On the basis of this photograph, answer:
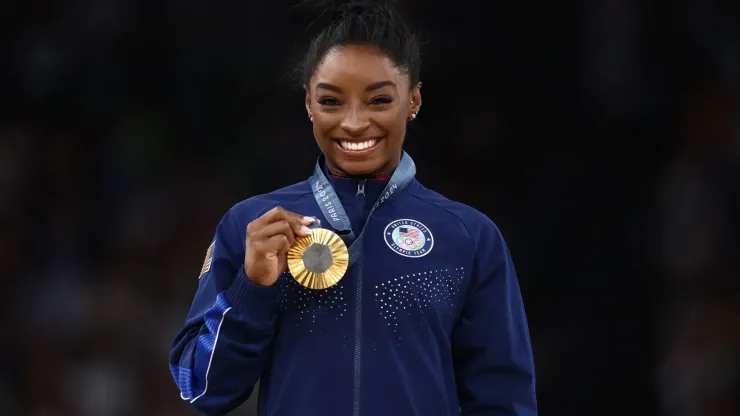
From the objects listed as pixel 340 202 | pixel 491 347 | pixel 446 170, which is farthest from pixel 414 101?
pixel 446 170

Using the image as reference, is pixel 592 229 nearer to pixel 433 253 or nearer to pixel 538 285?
pixel 538 285

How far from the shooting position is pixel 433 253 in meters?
2.20

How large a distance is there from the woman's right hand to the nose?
0.23m

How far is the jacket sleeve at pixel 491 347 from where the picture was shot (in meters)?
2.20

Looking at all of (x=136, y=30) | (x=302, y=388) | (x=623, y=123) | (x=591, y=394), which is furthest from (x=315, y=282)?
(x=136, y=30)

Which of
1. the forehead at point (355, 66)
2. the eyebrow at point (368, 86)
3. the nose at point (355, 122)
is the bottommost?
the nose at point (355, 122)

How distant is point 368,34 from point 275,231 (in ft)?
1.55

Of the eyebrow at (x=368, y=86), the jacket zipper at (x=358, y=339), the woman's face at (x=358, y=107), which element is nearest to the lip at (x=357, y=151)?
the woman's face at (x=358, y=107)

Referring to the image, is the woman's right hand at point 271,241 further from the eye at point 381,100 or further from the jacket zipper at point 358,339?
the eye at point 381,100

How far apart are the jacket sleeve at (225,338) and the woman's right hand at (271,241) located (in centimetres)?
3

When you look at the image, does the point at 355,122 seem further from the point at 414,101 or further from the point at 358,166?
the point at 414,101

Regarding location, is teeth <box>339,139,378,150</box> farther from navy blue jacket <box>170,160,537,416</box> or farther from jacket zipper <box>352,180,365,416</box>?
jacket zipper <box>352,180,365,416</box>

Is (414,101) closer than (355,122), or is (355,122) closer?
(355,122)

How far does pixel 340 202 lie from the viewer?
7.41 ft
